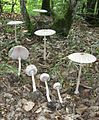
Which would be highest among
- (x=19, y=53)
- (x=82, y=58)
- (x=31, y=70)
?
(x=82, y=58)

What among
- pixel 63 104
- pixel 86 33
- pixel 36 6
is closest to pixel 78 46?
pixel 86 33

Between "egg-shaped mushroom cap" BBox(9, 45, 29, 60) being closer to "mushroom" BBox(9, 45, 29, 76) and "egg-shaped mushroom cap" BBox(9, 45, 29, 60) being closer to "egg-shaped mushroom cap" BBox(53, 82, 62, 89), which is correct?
"mushroom" BBox(9, 45, 29, 76)

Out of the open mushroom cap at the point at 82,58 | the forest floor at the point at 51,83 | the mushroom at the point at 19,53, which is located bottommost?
the forest floor at the point at 51,83

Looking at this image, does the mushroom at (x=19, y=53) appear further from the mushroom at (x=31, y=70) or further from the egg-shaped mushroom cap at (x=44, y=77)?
the egg-shaped mushroom cap at (x=44, y=77)

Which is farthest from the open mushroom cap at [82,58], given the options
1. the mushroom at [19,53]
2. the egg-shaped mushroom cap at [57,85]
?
the mushroom at [19,53]

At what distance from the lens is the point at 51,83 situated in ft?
16.7

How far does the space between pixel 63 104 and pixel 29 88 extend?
74 centimetres

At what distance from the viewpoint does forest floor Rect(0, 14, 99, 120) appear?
4.43m

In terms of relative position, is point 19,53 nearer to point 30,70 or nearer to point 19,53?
point 19,53

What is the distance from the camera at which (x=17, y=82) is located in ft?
16.6

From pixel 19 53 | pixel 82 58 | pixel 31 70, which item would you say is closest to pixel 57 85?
pixel 31 70

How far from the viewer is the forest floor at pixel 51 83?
14.5 feet

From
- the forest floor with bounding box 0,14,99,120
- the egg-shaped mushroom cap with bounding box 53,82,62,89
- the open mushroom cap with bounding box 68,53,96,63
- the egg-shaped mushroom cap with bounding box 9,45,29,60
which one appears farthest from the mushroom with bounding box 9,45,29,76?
the open mushroom cap with bounding box 68,53,96,63

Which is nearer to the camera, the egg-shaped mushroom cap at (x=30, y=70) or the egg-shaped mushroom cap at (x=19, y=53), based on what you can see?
the egg-shaped mushroom cap at (x=30, y=70)
